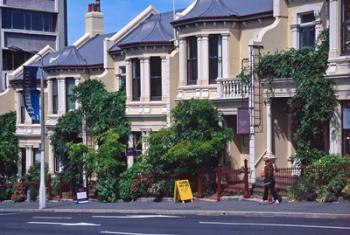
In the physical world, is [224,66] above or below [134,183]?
above

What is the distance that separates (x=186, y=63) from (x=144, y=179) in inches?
210

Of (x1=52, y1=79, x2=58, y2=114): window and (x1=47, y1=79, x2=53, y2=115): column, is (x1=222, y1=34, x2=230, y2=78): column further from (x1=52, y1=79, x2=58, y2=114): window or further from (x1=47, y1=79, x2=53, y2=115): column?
(x1=47, y1=79, x2=53, y2=115): column

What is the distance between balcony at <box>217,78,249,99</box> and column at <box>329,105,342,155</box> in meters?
4.44

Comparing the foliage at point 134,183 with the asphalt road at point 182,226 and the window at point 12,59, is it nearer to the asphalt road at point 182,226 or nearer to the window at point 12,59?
the asphalt road at point 182,226

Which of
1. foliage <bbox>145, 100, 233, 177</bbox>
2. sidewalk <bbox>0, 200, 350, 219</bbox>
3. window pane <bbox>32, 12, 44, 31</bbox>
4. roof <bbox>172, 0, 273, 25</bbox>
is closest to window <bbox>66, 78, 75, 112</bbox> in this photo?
sidewalk <bbox>0, 200, 350, 219</bbox>

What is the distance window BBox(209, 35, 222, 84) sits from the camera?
32.7 metres

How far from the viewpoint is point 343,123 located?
26.1m

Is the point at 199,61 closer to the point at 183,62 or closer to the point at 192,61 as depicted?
the point at 192,61

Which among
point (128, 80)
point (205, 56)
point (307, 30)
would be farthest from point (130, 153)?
point (307, 30)

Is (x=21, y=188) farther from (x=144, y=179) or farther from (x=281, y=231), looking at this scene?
(x=281, y=231)

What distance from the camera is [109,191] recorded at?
35031 mm

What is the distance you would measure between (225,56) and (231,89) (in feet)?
6.33

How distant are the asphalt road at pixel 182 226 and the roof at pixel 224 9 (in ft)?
39.1

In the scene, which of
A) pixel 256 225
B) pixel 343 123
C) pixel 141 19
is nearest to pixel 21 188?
pixel 141 19
